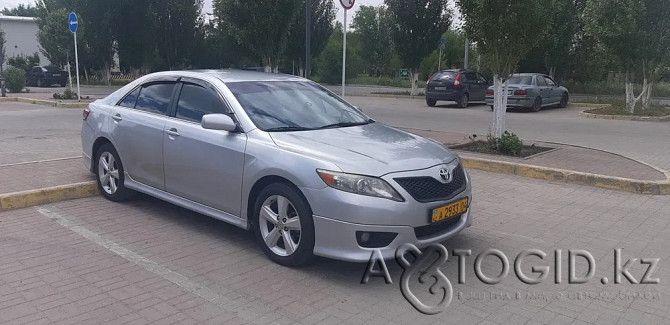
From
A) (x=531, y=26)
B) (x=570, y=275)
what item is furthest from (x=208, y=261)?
(x=531, y=26)

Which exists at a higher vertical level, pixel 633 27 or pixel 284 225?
pixel 633 27

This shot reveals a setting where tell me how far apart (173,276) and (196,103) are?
186 cm

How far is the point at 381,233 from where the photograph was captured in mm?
4141

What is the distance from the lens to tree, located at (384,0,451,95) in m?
26.4

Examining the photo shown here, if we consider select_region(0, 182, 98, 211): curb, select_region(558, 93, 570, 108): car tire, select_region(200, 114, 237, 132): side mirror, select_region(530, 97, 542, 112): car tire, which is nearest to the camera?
select_region(200, 114, 237, 132): side mirror

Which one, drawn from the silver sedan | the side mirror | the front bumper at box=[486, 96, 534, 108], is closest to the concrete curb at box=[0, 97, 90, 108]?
the silver sedan

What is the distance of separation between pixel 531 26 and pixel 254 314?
7663 mm

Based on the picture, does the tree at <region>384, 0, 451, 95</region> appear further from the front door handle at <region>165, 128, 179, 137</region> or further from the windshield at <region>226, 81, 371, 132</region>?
the front door handle at <region>165, 128, 179, 137</region>

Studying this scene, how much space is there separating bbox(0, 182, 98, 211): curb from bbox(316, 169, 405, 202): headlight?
3.87 metres

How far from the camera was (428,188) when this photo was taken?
4.34m

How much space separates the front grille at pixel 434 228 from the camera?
429cm

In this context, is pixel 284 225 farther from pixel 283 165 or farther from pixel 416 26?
pixel 416 26

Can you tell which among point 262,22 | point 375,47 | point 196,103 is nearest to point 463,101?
point 262,22

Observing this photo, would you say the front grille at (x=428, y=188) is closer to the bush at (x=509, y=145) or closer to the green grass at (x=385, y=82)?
the bush at (x=509, y=145)
